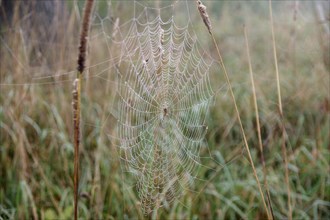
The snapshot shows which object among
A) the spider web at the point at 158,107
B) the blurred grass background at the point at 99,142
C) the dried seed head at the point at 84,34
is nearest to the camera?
the dried seed head at the point at 84,34

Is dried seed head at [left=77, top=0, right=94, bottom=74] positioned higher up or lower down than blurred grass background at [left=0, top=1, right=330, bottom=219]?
higher up

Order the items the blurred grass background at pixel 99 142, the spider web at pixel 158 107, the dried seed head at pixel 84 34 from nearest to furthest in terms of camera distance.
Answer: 1. the dried seed head at pixel 84 34
2. the spider web at pixel 158 107
3. the blurred grass background at pixel 99 142

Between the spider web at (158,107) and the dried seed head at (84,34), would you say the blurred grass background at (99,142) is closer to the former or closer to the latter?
the spider web at (158,107)

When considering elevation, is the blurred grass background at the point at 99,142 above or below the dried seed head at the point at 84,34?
below

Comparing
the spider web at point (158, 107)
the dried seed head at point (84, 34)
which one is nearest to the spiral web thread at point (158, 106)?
the spider web at point (158, 107)

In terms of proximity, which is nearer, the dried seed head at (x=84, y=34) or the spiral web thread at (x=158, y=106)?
the dried seed head at (x=84, y=34)

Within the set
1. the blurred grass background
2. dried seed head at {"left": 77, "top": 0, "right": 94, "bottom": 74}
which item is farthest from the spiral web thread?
dried seed head at {"left": 77, "top": 0, "right": 94, "bottom": 74}

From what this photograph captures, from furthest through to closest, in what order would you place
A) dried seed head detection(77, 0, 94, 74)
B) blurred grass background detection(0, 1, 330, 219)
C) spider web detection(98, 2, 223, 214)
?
blurred grass background detection(0, 1, 330, 219) → spider web detection(98, 2, 223, 214) → dried seed head detection(77, 0, 94, 74)

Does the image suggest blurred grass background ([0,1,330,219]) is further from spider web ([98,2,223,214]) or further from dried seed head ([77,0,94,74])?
dried seed head ([77,0,94,74])

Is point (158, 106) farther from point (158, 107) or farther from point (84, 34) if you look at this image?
point (84, 34)

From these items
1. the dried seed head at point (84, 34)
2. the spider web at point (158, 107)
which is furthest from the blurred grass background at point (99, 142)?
the dried seed head at point (84, 34)
